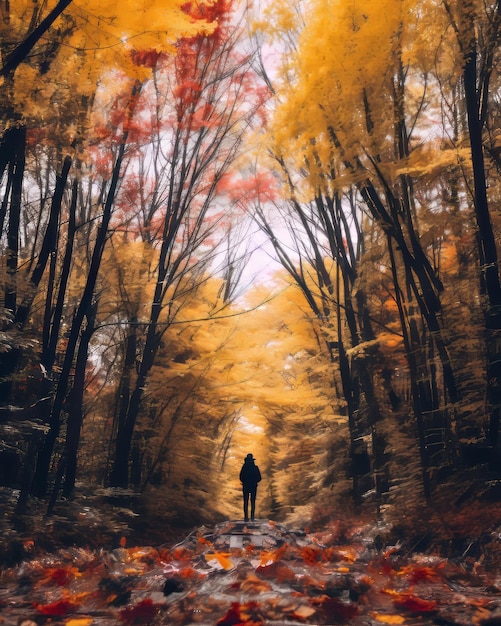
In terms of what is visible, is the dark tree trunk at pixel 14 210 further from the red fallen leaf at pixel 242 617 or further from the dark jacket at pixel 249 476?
the dark jacket at pixel 249 476

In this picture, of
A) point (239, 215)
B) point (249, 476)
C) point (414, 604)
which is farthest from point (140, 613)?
point (239, 215)

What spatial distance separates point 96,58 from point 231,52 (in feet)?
16.9

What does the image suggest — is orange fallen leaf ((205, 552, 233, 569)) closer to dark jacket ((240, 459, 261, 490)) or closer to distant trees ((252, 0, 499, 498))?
distant trees ((252, 0, 499, 498))

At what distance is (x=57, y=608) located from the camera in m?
3.36

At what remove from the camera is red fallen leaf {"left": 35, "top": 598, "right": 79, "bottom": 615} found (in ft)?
10.9

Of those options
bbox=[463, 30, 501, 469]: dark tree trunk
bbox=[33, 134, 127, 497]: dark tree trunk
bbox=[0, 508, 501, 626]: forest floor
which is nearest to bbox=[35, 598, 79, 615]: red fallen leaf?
bbox=[0, 508, 501, 626]: forest floor

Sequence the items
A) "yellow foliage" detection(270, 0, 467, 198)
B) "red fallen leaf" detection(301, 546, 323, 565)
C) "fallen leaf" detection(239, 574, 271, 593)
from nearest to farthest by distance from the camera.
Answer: "fallen leaf" detection(239, 574, 271, 593)
"red fallen leaf" detection(301, 546, 323, 565)
"yellow foliage" detection(270, 0, 467, 198)

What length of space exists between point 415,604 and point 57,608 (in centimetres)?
248

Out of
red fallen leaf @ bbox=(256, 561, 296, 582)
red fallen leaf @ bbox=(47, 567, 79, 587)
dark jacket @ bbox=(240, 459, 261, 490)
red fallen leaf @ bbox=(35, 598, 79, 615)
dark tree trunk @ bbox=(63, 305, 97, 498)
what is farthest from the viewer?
dark jacket @ bbox=(240, 459, 261, 490)

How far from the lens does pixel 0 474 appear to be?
8.33m

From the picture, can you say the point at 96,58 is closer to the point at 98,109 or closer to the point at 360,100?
the point at 98,109

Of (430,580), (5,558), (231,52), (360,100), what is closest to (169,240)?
(231,52)

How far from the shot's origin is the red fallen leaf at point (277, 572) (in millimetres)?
3924

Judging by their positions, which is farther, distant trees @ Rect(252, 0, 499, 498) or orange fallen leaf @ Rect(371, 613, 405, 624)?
distant trees @ Rect(252, 0, 499, 498)
